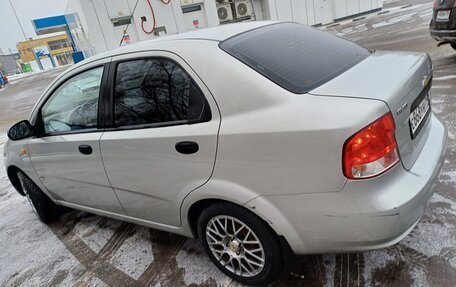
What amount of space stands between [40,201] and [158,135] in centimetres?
222

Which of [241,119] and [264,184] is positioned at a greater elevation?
[241,119]

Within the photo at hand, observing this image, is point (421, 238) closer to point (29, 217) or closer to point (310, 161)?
point (310, 161)

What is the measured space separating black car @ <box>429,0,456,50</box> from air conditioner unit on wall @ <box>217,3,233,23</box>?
13.8 meters

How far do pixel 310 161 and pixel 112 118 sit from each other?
→ 1503 millimetres

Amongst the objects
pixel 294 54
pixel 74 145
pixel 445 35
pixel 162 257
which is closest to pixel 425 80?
pixel 294 54

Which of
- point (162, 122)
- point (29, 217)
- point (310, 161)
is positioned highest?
point (162, 122)

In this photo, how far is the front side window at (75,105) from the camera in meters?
2.58

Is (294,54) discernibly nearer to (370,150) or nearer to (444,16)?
(370,150)

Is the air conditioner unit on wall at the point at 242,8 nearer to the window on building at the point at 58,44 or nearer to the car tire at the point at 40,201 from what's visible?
the car tire at the point at 40,201

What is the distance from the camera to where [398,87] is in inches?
68.4

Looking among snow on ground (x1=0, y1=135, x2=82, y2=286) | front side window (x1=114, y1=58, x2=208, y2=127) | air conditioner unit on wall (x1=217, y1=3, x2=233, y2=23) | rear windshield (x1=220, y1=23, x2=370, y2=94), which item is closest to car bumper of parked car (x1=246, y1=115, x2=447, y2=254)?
rear windshield (x1=220, y1=23, x2=370, y2=94)

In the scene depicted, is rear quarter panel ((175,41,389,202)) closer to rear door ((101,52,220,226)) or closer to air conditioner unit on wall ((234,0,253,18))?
rear door ((101,52,220,226))

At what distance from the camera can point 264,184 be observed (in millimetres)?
1777

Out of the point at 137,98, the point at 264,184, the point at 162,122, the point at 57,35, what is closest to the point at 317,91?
the point at 264,184
